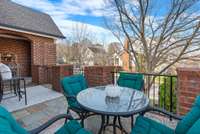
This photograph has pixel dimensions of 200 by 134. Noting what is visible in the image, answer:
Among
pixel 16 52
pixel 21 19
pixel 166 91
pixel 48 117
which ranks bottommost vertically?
pixel 48 117

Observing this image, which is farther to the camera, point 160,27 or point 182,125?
point 160,27

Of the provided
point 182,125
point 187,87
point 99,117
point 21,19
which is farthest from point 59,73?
point 182,125

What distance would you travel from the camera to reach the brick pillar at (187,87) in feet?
8.61

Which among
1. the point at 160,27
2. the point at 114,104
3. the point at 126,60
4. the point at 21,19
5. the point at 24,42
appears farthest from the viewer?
the point at 126,60

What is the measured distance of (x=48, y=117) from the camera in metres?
3.54

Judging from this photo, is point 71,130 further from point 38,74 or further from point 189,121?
point 38,74

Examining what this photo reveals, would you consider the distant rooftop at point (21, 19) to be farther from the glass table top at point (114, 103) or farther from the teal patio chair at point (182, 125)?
the teal patio chair at point (182, 125)

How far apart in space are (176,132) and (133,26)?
5.02m

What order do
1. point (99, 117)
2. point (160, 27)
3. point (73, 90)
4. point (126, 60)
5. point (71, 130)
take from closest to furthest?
point (71, 130)
point (73, 90)
point (99, 117)
point (160, 27)
point (126, 60)

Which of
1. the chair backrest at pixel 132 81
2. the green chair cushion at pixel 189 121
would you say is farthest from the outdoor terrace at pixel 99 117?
the green chair cushion at pixel 189 121

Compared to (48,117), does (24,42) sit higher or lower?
higher

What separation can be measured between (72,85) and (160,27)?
14.5 ft

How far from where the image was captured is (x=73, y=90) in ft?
9.71

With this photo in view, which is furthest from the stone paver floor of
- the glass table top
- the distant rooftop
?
the distant rooftop
